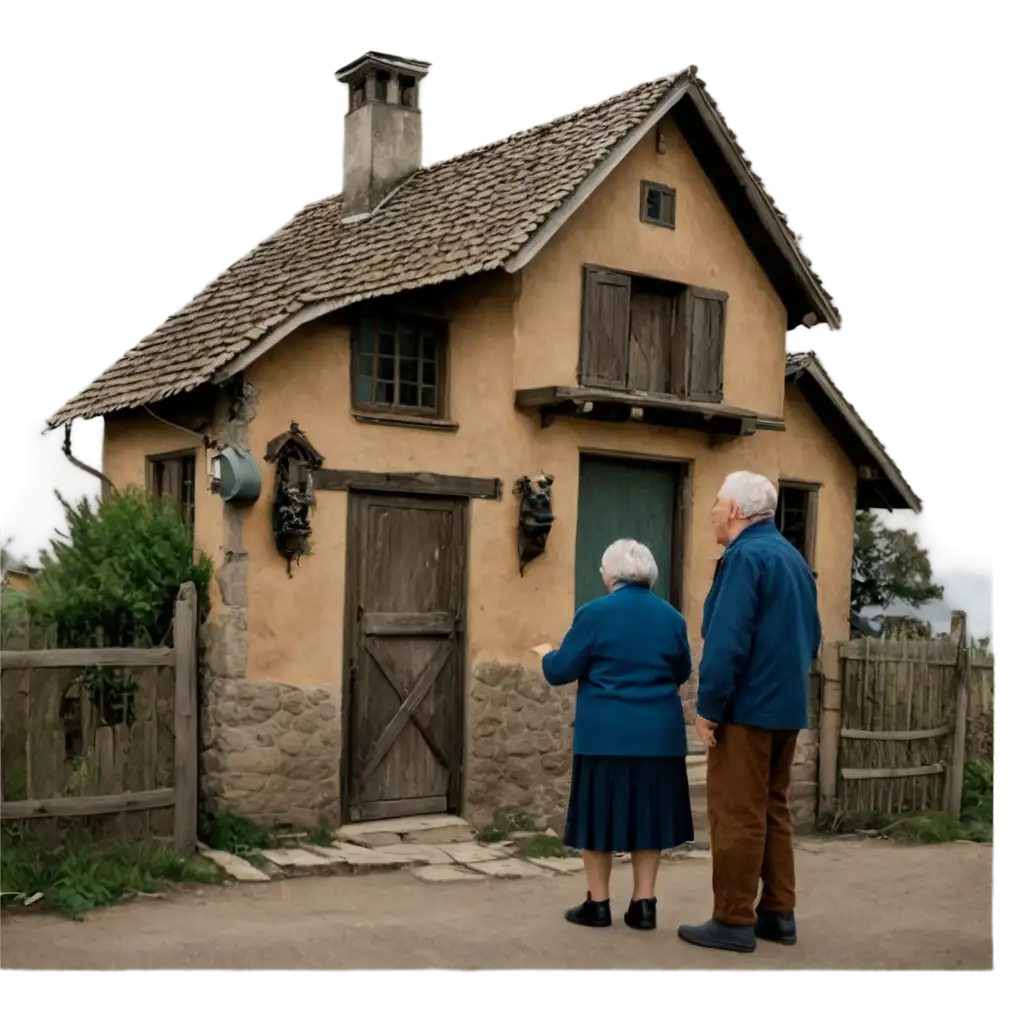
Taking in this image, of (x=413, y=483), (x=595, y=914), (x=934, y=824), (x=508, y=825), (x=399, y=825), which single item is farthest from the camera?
(x=934, y=824)

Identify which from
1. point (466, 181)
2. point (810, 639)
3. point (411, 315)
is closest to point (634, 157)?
point (466, 181)

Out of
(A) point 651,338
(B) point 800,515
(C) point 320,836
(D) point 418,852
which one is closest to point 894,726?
(B) point 800,515

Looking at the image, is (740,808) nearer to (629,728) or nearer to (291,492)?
(629,728)

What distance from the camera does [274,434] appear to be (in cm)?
832

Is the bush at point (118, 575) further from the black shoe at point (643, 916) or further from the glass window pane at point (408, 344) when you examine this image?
the black shoe at point (643, 916)

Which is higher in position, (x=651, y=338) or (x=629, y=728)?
(x=651, y=338)

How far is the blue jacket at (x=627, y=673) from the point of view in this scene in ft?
18.9

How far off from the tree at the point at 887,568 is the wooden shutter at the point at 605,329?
5.39m

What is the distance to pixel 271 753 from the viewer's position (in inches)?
322

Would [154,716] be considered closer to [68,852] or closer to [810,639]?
[68,852]

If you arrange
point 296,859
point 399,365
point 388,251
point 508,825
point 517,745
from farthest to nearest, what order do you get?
point 388,251 < point 517,745 < point 508,825 < point 399,365 < point 296,859

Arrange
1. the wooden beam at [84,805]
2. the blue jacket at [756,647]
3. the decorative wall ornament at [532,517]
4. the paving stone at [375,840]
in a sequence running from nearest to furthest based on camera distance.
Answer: the blue jacket at [756,647] → the wooden beam at [84,805] → the paving stone at [375,840] → the decorative wall ornament at [532,517]

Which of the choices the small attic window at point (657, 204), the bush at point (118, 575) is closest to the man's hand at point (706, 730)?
the bush at point (118, 575)

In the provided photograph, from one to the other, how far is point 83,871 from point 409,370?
4.09 meters
